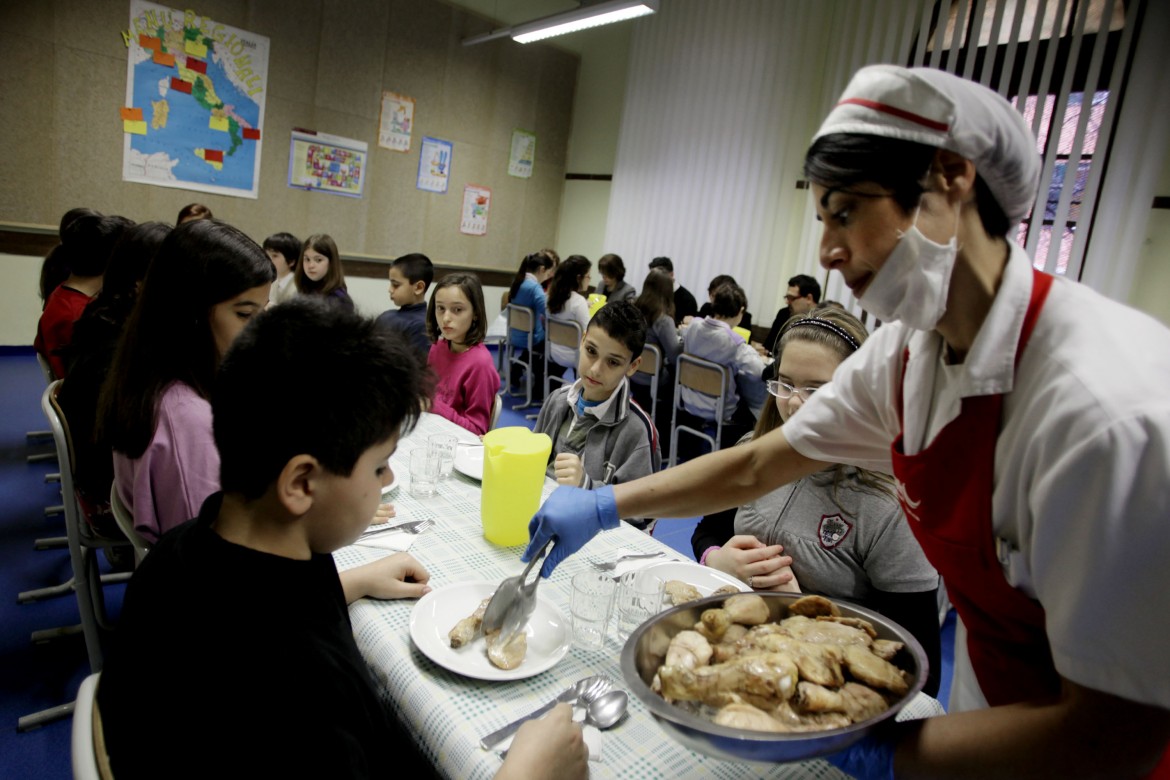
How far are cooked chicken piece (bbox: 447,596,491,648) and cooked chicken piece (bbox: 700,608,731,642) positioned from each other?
1.16 ft

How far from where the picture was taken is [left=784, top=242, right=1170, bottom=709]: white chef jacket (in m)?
0.58

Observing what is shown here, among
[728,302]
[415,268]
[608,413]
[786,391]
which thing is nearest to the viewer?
[786,391]

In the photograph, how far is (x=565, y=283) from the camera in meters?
5.04

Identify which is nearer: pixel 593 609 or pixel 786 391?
pixel 593 609

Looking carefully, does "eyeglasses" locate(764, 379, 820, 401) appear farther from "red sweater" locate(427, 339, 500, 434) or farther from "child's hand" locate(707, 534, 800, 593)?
"red sweater" locate(427, 339, 500, 434)

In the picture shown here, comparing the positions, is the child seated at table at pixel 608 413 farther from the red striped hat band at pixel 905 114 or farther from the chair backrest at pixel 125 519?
the red striped hat band at pixel 905 114

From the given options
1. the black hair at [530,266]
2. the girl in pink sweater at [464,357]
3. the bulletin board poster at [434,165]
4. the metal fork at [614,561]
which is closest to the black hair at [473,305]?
the girl in pink sweater at [464,357]

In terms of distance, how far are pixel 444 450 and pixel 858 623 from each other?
104 cm

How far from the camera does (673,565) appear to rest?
4.13ft

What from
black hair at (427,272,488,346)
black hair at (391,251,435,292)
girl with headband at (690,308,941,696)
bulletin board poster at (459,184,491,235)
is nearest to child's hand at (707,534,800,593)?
girl with headband at (690,308,941,696)

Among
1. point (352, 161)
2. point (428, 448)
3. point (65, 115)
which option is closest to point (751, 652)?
point (428, 448)

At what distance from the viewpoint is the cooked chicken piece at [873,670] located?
0.74 metres

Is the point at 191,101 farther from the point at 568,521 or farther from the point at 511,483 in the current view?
the point at 568,521

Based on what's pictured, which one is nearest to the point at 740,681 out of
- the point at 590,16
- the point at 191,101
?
the point at 590,16
